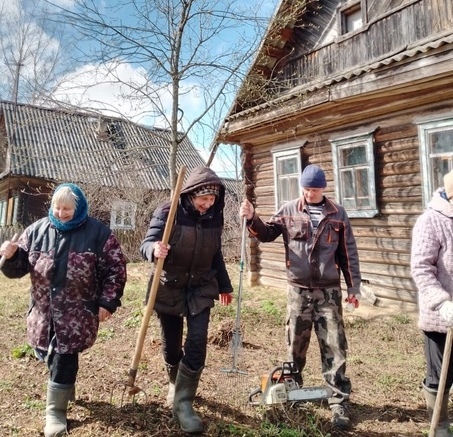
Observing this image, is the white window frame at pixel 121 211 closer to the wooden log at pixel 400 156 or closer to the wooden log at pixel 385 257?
the wooden log at pixel 385 257

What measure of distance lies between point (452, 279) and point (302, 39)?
24.6ft

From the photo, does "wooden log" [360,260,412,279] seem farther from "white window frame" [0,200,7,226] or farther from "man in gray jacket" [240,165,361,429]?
"white window frame" [0,200,7,226]

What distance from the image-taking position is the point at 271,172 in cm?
877

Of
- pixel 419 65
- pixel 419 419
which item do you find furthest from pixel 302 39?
pixel 419 419

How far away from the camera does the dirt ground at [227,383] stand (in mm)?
2768

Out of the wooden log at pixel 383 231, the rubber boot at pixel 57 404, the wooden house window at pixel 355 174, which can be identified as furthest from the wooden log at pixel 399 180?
the rubber boot at pixel 57 404

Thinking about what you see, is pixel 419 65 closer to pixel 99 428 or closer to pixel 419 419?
pixel 419 419

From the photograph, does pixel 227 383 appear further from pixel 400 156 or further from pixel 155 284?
pixel 400 156

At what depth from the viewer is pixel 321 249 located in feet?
10.5

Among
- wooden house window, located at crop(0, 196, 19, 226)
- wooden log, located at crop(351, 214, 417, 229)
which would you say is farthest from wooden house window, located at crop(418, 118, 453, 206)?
wooden house window, located at crop(0, 196, 19, 226)

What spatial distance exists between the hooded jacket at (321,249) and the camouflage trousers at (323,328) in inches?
3.4

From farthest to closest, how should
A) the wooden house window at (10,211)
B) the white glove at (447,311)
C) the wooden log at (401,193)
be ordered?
the wooden house window at (10,211), the wooden log at (401,193), the white glove at (447,311)

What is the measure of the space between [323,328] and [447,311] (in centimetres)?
110

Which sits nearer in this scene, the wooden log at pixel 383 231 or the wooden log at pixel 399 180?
the wooden log at pixel 399 180
